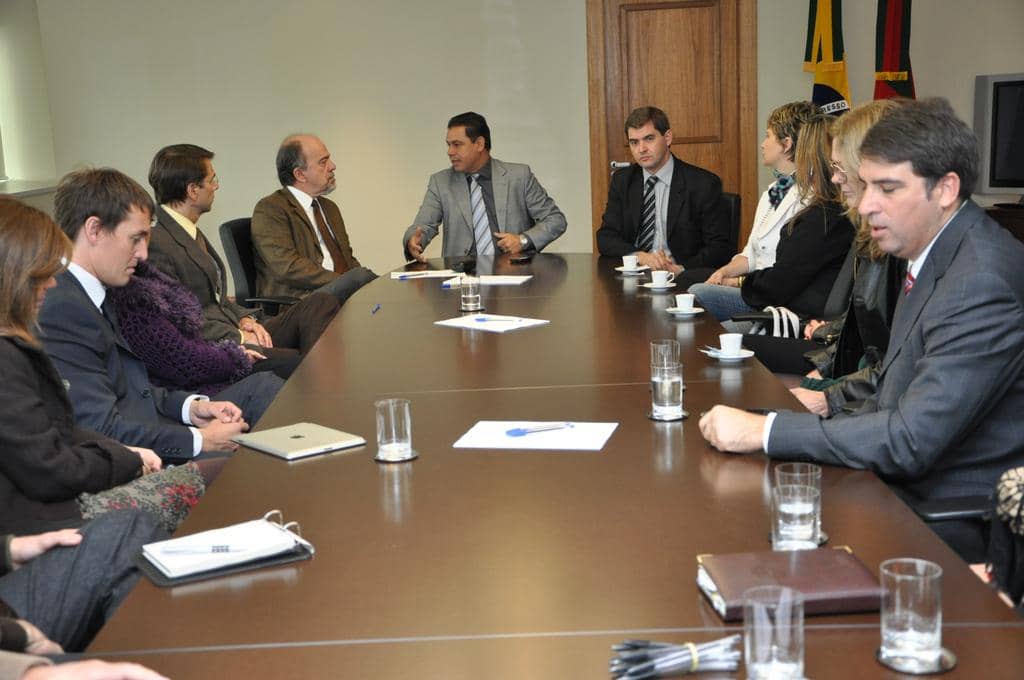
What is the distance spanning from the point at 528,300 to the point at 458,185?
7.25ft

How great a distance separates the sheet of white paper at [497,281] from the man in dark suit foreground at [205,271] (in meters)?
0.67

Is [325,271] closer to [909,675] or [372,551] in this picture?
[372,551]

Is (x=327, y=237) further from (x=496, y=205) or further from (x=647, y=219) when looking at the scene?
(x=647, y=219)

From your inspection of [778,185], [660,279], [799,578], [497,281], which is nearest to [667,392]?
[799,578]

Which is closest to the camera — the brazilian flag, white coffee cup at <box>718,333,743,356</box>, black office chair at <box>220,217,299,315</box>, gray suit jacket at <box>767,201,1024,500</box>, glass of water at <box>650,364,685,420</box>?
gray suit jacket at <box>767,201,1024,500</box>

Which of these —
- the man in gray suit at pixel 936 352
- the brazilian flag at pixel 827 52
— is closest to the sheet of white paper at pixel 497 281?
the man in gray suit at pixel 936 352

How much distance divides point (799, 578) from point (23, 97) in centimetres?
794

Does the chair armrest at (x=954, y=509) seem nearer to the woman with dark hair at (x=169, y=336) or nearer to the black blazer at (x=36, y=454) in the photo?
the black blazer at (x=36, y=454)

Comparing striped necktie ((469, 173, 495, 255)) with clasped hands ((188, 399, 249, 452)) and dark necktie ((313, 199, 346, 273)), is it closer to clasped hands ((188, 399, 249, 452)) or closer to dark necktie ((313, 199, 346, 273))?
dark necktie ((313, 199, 346, 273))

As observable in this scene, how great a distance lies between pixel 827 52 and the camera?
749cm

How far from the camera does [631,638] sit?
1.36m

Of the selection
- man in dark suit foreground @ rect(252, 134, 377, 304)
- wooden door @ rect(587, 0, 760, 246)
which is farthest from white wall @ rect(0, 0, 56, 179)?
wooden door @ rect(587, 0, 760, 246)

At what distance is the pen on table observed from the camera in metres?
1.65

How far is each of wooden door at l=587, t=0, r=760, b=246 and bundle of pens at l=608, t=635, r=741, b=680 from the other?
6.84m
